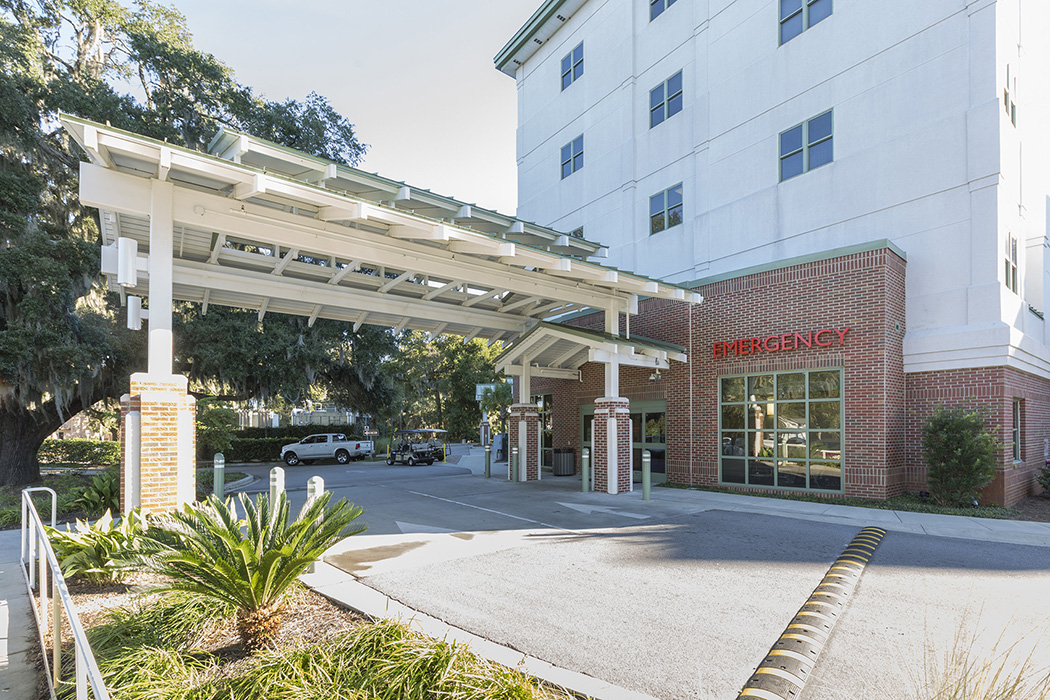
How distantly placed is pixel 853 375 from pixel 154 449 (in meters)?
13.9

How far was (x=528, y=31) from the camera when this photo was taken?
26.6 metres

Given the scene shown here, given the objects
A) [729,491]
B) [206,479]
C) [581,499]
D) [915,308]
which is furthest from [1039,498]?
[206,479]

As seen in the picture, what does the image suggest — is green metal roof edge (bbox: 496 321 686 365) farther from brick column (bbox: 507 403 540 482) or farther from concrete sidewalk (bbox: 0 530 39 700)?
concrete sidewalk (bbox: 0 530 39 700)

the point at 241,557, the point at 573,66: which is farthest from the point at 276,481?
the point at 573,66

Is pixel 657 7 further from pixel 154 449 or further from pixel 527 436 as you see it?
pixel 154 449

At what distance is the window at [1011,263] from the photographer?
13.8m

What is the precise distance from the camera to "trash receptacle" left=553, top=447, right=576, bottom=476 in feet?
66.7

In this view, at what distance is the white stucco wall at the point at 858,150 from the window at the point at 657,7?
0.31m

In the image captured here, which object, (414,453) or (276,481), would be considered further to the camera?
(414,453)

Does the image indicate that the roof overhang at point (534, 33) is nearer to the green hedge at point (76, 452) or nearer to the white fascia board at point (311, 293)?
the white fascia board at point (311, 293)

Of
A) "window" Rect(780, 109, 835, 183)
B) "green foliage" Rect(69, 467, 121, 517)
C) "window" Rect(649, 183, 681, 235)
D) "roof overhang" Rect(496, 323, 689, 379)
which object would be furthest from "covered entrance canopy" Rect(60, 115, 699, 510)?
"window" Rect(780, 109, 835, 183)

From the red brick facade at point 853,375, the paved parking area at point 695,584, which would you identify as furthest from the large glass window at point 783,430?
the paved parking area at point 695,584

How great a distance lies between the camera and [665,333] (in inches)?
695

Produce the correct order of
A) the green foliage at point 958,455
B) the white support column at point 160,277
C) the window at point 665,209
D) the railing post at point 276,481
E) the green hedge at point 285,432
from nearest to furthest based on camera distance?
the railing post at point 276,481, the white support column at point 160,277, the green foliage at point 958,455, the window at point 665,209, the green hedge at point 285,432
